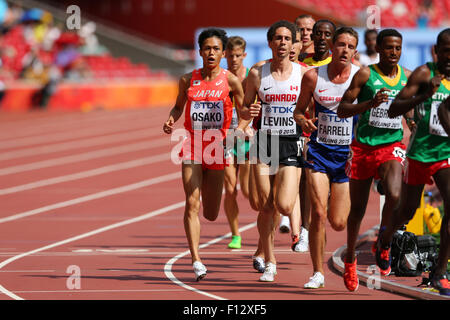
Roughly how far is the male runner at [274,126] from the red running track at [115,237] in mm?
679

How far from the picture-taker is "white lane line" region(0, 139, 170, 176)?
21.9m

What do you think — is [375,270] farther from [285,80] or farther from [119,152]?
[119,152]

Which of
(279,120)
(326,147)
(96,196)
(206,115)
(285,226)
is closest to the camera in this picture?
(326,147)

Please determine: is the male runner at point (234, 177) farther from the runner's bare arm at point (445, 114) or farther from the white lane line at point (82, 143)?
the white lane line at point (82, 143)

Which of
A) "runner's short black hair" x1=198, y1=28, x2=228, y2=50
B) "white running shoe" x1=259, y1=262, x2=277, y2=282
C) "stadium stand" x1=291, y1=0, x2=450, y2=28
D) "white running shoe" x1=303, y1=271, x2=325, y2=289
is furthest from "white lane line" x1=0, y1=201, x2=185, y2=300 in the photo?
"stadium stand" x1=291, y1=0, x2=450, y2=28

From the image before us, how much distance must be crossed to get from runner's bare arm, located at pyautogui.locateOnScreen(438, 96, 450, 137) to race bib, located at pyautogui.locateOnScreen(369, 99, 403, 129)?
0.56 m

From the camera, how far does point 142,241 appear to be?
42.7ft

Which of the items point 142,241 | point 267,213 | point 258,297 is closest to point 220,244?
point 142,241

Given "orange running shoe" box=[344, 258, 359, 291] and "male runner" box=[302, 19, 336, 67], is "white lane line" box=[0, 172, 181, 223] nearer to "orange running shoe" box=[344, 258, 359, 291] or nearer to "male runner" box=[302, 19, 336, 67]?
"male runner" box=[302, 19, 336, 67]

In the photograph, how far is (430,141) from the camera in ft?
29.3

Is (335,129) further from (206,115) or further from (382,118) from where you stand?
(206,115)

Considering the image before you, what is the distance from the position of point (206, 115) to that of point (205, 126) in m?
0.11

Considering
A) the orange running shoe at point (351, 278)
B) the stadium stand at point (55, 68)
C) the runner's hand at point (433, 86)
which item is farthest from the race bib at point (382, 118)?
the stadium stand at point (55, 68)

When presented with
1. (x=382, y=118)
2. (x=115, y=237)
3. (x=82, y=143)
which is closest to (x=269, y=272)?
(x=382, y=118)
